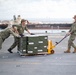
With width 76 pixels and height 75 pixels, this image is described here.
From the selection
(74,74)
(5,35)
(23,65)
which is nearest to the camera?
(74,74)

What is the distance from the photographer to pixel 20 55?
40.3ft

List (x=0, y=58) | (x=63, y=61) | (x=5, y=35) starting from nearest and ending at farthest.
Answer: (x=63, y=61) < (x=0, y=58) < (x=5, y=35)

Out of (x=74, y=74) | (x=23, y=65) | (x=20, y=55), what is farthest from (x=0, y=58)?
(x=74, y=74)

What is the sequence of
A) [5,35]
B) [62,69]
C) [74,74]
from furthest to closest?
[5,35] < [62,69] < [74,74]

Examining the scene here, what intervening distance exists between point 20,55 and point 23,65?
2.22 meters

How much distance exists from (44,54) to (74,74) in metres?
3.99

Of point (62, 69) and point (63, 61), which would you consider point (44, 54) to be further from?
point (62, 69)

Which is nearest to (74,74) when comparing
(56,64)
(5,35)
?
(56,64)

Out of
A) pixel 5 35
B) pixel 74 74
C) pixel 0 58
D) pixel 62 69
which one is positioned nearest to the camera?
pixel 74 74

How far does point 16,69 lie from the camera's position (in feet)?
30.7

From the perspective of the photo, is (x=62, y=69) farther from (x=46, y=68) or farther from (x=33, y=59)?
(x=33, y=59)

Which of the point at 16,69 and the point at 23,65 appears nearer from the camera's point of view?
the point at 16,69

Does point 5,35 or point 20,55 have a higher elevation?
point 5,35

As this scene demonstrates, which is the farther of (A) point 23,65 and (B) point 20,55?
(B) point 20,55
